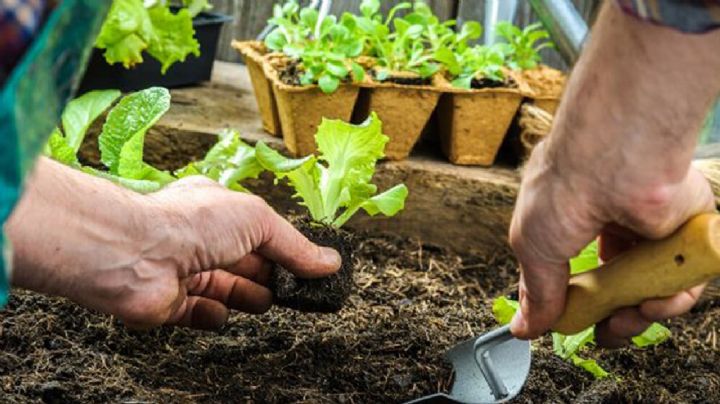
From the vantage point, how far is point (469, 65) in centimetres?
268

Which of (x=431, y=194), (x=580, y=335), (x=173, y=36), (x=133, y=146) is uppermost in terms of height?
(x=133, y=146)

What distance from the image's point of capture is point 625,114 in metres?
1.05

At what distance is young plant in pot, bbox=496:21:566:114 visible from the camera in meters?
2.72

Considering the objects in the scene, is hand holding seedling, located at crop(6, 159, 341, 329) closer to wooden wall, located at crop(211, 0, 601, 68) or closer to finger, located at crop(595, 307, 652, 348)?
finger, located at crop(595, 307, 652, 348)

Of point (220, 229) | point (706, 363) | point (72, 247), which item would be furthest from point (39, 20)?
point (706, 363)

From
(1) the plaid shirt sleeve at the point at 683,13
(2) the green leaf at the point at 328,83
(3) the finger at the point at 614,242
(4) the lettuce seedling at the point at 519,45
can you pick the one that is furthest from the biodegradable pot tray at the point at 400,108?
(1) the plaid shirt sleeve at the point at 683,13

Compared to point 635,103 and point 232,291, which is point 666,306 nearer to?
point 635,103

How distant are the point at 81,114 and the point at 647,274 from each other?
119 cm

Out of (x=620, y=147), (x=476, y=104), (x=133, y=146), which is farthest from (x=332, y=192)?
(x=620, y=147)

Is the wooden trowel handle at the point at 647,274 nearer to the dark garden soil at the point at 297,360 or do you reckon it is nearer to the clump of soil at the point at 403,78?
the dark garden soil at the point at 297,360

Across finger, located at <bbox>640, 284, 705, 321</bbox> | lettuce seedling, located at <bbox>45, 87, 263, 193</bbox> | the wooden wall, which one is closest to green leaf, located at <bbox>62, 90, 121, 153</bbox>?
lettuce seedling, located at <bbox>45, 87, 263, 193</bbox>

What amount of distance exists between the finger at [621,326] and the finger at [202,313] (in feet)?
2.00

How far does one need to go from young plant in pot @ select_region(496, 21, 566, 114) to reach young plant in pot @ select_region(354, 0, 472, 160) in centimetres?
22

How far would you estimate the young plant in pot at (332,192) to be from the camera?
5.99 feet
